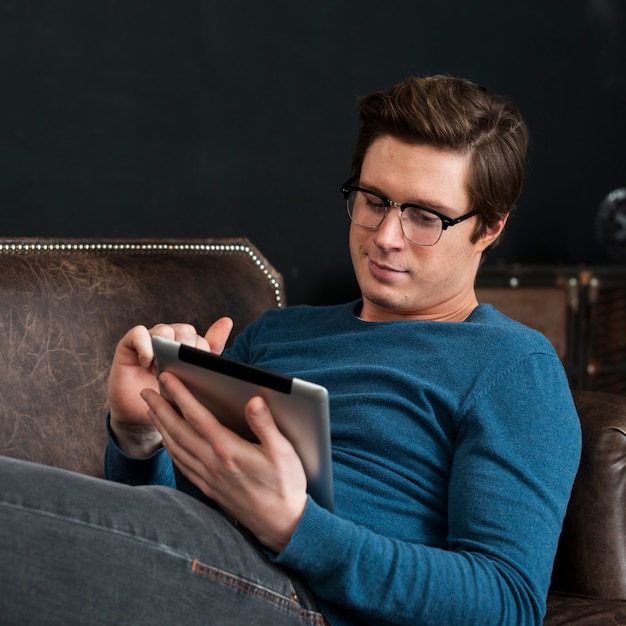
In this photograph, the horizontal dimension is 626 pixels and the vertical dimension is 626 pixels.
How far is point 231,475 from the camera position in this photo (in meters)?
1.06

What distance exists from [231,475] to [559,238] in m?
3.13

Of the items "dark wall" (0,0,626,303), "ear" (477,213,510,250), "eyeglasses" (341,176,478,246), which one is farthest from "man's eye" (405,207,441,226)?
"dark wall" (0,0,626,303)

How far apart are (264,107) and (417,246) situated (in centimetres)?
178

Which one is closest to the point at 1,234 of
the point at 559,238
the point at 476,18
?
the point at 476,18

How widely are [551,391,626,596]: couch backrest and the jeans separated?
1.62ft

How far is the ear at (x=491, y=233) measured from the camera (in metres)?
1.49

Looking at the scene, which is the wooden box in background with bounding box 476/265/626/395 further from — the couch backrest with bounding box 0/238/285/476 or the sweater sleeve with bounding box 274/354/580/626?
the sweater sleeve with bounding box 274/354/580/626

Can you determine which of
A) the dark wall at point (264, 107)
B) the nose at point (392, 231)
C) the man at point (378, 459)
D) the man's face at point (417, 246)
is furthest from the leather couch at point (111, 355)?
the dark wall at point (264, 107)

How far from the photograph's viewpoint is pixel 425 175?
1.39 metres

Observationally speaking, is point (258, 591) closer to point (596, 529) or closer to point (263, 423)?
point (263, 423)

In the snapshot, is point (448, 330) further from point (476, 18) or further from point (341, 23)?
point (476, 18)

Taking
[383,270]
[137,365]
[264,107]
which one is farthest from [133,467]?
[264,107]

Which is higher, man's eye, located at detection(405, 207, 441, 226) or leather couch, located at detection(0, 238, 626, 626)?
man's eye, located at detection(405, 207, 441, 226)

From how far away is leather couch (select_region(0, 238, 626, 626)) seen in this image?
1376mm
